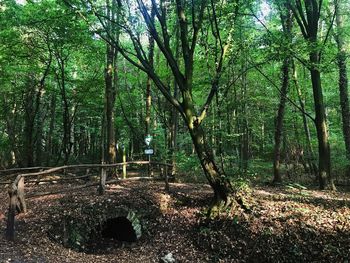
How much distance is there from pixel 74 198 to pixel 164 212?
257 centimetres

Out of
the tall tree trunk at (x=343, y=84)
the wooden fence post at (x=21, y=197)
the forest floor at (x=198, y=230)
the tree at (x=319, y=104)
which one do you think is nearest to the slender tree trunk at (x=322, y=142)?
the tree at (x=319, y=104)

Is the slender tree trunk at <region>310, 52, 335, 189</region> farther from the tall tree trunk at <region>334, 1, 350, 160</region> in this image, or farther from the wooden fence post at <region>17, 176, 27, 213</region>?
the wooden fence post at <region>17, 176, 27, 213</region>

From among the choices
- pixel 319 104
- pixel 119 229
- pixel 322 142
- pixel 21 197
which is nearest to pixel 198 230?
pixel 119 229

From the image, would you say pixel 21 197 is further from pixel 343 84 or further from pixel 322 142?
pixel 343 84

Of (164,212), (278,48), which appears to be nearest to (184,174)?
(164,212)

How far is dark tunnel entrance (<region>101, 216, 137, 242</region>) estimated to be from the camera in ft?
29.7

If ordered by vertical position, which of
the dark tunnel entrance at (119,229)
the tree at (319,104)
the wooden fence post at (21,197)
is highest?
the tree at (319,104)

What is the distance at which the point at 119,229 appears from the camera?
952 cm

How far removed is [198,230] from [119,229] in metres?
2.45

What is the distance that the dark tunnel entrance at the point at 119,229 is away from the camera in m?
9.06

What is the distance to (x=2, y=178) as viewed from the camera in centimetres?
1470

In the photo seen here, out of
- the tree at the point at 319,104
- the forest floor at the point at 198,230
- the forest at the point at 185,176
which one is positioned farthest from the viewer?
the tree at the point at 319,104

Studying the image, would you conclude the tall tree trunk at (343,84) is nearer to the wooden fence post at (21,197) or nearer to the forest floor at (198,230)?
the forest floor at (198,230)

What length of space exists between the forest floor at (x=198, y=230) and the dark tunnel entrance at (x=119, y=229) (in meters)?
0.35
